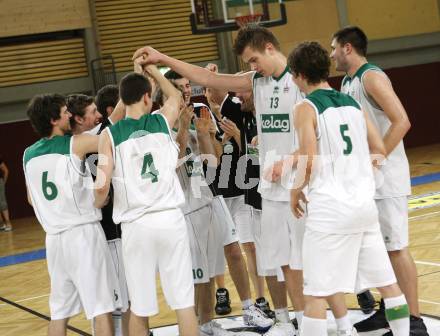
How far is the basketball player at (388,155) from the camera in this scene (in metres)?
5.66

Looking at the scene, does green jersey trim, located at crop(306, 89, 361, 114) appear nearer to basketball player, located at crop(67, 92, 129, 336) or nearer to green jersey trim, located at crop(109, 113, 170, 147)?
green jersey trim, located at crop(109, 113, 170, 147)

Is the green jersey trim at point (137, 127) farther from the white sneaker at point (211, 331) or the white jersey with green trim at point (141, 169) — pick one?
the white sneaker at point (211, 331)

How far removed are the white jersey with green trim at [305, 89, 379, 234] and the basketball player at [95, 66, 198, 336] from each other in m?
1.03

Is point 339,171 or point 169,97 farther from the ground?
point 169,97

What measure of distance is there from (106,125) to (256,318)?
212 centimetres

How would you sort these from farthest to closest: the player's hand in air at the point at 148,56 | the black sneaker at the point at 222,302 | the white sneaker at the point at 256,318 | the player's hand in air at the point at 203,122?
the black sneaker at the point at 222,302 → the white sneaker at the point at 256,318 → the player's hand in air at the point at 203,122 → the player's hand in air at the point at 148,56

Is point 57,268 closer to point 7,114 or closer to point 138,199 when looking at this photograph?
point 138,199

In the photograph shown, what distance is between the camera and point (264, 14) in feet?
50.2

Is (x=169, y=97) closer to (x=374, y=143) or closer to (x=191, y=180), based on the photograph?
(x=191, y=180)

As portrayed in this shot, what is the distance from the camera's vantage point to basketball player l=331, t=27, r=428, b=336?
18.6 ft

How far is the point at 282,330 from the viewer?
20.7 ft

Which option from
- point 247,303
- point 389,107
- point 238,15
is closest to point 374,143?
point 389,107

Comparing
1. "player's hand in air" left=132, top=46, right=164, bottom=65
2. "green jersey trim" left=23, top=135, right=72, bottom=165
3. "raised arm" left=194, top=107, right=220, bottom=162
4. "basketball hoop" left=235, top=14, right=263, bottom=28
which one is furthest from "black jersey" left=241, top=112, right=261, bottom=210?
"basketball hoop" left=235, top=14, right=263, bottom=28

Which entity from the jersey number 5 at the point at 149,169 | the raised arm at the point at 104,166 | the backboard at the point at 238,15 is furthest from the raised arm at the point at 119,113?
the backboard at the point at 238,15
